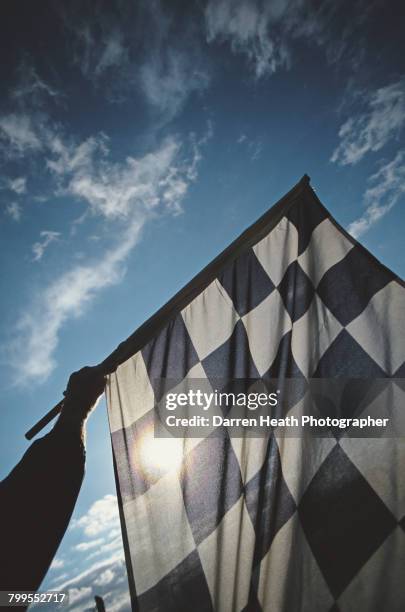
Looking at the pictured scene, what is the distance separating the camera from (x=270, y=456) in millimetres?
1638

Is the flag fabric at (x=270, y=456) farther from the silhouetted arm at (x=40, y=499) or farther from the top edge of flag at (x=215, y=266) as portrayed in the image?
the silhouetted arm at (x=40, y=499)

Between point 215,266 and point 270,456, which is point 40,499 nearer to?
point 270,456

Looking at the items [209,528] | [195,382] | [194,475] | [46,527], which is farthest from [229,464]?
[46,527]

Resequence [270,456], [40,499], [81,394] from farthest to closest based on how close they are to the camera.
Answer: [81,394]
[270,456]
[40,499]

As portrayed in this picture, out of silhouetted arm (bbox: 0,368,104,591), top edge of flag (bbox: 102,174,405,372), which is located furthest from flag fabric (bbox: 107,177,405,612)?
silhouetted arm (bbox: 0,368,104,591)

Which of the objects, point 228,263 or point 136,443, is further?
point 228,263

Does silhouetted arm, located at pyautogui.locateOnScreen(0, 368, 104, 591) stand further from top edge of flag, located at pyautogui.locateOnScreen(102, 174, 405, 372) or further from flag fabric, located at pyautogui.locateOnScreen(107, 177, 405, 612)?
top edge of flag, located at pyautogui.locateOnScreen(102, 174, 405, 372)

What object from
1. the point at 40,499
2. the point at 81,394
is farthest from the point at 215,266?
the point at 40,499

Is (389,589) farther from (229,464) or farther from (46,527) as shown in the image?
(46,527)

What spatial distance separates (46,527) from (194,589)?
0.77 meters

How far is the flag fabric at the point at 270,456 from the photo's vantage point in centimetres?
140

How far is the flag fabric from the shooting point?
1.40 m

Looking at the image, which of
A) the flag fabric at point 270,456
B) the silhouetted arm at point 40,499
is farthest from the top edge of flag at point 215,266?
the silhouetted arm at point 40,499

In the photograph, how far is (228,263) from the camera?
2.21 meters
